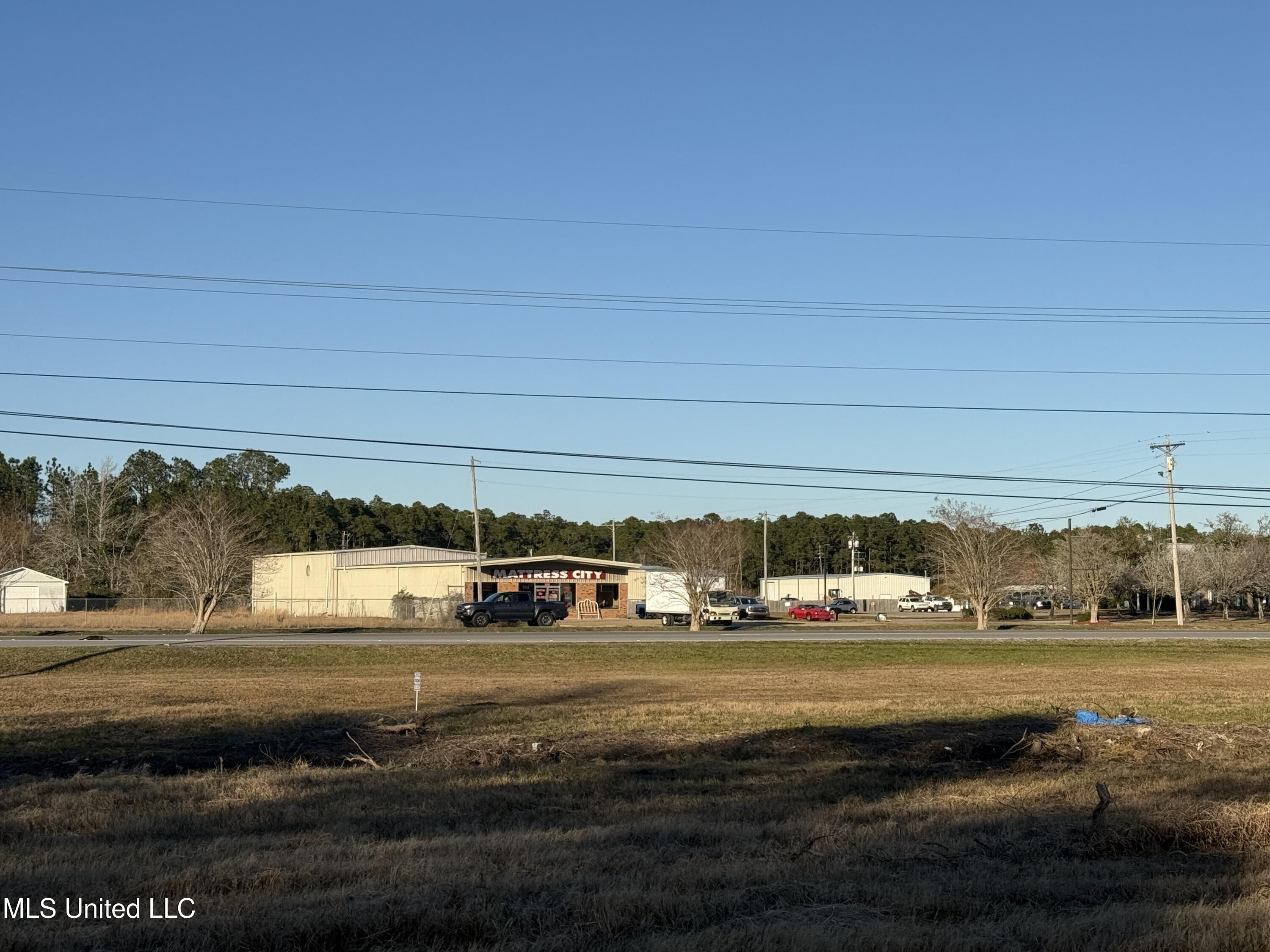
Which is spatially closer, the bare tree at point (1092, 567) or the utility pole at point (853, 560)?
the bare tree at point (1092, 567)

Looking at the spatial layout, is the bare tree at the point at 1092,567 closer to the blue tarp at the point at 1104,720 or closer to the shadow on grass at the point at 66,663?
the shadow on grass at the point at 66,663

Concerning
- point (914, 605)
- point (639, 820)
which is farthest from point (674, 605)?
point (639, 820)

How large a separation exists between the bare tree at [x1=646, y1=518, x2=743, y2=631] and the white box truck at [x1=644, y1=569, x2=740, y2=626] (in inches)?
12.0

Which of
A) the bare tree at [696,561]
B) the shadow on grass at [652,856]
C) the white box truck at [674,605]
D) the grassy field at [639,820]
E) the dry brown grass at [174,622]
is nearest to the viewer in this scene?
the shadow on grass at [652,856]

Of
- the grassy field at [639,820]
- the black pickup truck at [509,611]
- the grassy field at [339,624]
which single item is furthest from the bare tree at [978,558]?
the grassy field at [639,820]

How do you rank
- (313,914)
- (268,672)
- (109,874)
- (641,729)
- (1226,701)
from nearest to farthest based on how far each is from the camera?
(313,914) → (109,874) → (641,729) → (1226,701) → (268,672)

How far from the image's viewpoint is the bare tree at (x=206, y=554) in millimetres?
49562

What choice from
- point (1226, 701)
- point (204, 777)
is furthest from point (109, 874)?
point (1226, 701)

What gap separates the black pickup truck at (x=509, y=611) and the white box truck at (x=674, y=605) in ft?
25.8

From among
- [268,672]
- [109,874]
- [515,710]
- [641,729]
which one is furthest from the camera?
[268,672]

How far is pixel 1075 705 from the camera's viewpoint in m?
22.1

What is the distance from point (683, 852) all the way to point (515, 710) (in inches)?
525

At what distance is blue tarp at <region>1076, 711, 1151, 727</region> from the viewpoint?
647 inches

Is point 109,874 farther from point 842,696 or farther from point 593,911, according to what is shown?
point 842,696
